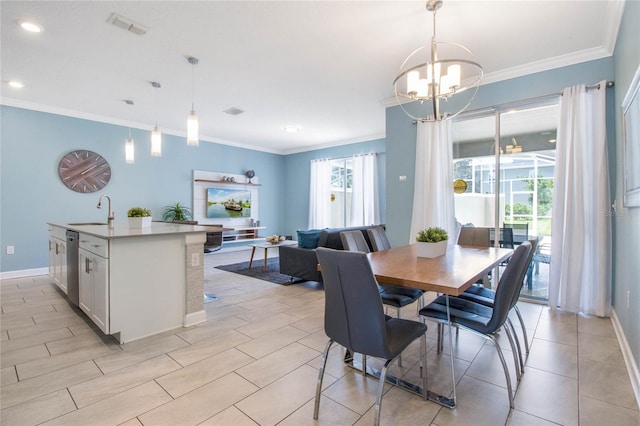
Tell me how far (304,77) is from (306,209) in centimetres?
473

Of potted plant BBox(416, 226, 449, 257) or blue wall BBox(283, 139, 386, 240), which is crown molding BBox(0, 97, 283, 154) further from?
potted plant BBox(416, 226, 449, 257)

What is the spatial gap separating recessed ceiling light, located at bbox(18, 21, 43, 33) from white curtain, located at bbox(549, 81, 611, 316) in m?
5.26

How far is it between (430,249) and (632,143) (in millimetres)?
1535

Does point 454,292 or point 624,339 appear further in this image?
point 624,339

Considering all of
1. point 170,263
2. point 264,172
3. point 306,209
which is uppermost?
point 264,172

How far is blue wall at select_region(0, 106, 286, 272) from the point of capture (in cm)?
459

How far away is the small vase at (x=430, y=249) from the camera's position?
7.75ft

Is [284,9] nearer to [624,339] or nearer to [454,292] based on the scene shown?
[454,292]

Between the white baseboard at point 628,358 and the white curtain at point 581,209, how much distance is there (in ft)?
1.18

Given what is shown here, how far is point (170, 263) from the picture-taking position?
2764 mm

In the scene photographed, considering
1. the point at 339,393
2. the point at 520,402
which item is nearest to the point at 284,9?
the point at 339,393

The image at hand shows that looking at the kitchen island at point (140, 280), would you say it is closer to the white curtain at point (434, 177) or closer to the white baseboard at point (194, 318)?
the white baseboard at point (194, 318)

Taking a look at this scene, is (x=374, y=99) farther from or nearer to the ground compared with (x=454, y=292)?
farther from the ground

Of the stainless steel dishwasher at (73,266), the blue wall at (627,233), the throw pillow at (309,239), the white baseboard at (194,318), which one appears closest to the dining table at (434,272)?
the blue wall at (627,233)
